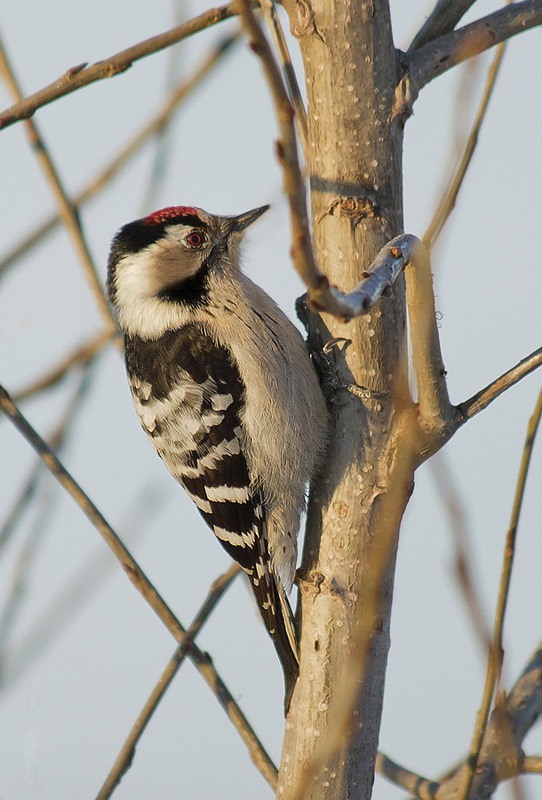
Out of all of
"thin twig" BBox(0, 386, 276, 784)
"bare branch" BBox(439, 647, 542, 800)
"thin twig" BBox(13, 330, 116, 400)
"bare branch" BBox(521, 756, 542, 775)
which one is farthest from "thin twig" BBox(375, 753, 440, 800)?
"thin twig" BBox(13, 330, 116, 400)

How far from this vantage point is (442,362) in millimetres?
2385

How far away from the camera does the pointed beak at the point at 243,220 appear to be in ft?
12.9

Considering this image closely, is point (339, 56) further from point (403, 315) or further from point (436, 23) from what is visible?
point (403, 315)

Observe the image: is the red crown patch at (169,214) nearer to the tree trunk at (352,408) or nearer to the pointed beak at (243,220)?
the pointed beak at (243,220)

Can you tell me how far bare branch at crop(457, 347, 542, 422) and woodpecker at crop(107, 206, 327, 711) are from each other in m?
0.75

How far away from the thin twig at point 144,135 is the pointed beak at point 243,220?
1.14 m

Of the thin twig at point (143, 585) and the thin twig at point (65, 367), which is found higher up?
the thin twig at point (65, 367)

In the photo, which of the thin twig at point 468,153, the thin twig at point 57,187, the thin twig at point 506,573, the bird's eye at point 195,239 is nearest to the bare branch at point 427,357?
the thin twig at point 506,573

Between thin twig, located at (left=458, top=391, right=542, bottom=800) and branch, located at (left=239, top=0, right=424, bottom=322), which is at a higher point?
branch, located at (left=239, top=0, right=424, bottom=322)

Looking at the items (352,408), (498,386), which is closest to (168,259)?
(352,408)

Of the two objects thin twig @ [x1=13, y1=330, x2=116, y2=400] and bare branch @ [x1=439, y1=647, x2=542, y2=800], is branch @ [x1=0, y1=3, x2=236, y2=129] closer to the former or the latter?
thin twig @ [x1=13, y1=330, x2=116, y2=400]

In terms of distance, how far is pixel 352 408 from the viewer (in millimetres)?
2945

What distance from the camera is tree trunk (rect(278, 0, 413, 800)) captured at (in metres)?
2.51

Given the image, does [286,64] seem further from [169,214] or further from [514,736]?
[514,736]
